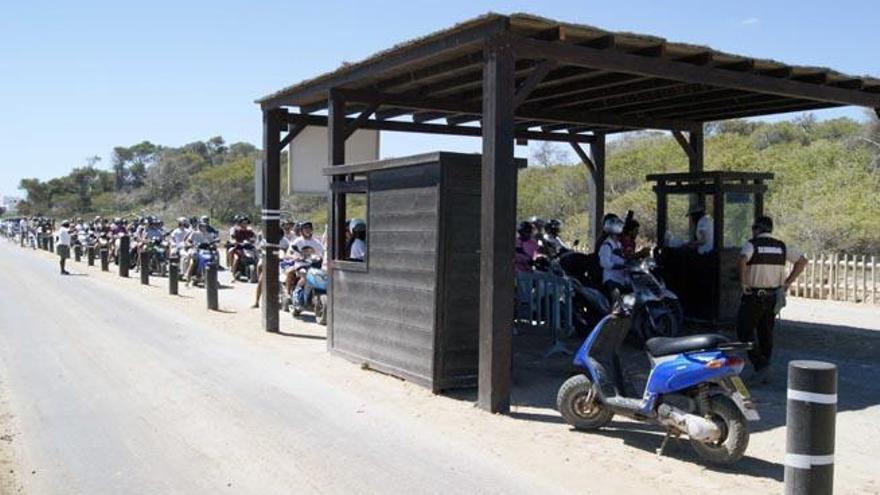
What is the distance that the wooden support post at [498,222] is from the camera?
25.8ft

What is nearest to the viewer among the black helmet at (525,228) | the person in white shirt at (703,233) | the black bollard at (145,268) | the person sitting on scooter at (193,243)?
the person in white shirt at (703,233)

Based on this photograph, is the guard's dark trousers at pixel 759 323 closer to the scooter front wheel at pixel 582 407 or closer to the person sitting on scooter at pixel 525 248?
the scooter front wheel at pixel 582 407

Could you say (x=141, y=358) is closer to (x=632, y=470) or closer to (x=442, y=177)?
(x=442, y=177)

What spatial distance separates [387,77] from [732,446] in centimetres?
734

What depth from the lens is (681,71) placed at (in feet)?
31.1

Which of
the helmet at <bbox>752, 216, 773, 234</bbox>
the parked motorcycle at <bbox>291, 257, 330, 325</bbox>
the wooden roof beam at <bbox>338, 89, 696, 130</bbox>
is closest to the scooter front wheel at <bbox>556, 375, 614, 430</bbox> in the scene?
the helmet at <bbox>752, 216, 773, 234</bbox>

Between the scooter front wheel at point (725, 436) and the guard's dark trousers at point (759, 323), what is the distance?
3179mm

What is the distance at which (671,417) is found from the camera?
6.33 metres

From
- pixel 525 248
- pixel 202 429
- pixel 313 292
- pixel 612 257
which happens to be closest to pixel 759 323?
pixel 612 257

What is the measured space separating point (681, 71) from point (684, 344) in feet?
14.1

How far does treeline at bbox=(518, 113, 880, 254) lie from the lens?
25094 millimetres

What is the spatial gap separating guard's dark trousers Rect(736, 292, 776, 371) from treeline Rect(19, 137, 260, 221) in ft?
164

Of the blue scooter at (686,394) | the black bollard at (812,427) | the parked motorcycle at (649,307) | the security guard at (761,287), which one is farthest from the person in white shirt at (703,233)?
the black bollard at (812,427)

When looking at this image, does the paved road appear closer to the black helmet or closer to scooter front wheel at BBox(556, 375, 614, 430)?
scooter front wheel at BBox(556, 375, 614, 430)
